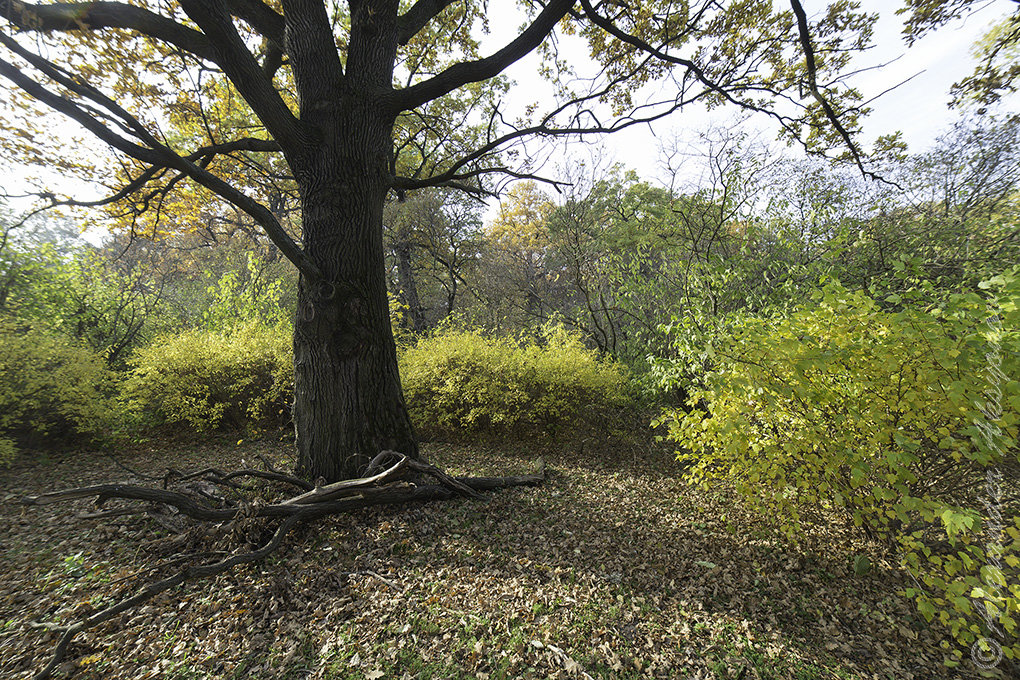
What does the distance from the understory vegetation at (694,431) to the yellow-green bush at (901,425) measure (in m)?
0.02

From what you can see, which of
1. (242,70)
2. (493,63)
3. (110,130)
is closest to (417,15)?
(493,63)

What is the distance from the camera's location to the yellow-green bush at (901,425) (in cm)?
191

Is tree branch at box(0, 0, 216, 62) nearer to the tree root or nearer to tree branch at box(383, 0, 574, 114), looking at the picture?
tree branch at box(383, 0, 574, 114)

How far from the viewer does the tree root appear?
7.24 feet

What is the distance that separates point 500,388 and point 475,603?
12.7ft

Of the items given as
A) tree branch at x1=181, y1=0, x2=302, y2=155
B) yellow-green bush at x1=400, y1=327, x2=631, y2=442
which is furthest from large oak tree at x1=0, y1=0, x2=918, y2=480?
yellow-green bush at x1=400, y1=327, x2=631, y2=442

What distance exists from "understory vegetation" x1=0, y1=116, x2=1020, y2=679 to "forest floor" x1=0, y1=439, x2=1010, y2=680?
0.02m

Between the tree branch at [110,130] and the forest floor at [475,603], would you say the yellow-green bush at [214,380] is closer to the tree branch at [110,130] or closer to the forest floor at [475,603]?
the forest floor at [475,603]

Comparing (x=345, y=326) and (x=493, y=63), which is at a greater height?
(x=493, y=63)

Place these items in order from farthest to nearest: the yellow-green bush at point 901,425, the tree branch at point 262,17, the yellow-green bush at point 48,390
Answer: the yellow-green bush at point 48,390 → the tree branch at point 262,17 → the yellow-green bush at point 901,425

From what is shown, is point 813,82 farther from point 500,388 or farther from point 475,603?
point 475,603

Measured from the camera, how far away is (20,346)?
4648 millimetres

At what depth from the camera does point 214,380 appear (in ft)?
19.8

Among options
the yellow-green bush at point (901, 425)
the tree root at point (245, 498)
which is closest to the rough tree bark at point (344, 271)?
the tree root at point (245, 498)
